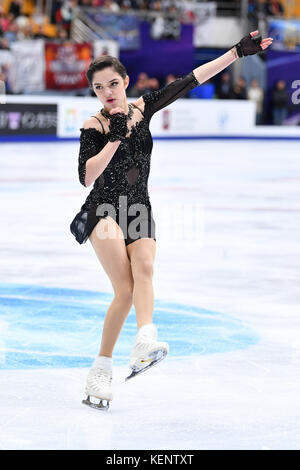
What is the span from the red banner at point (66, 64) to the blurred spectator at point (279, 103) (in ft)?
24.4

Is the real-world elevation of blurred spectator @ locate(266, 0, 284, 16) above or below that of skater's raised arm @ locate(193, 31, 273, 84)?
above

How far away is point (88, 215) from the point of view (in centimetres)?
369

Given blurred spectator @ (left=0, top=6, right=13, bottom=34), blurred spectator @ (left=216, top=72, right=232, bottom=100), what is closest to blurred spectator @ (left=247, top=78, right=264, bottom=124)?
blurred spectator @ (left=216, top=72, right=232, bottom=100)

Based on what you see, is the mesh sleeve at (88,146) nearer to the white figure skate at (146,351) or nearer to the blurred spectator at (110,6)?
the white figure skate at (146,351)

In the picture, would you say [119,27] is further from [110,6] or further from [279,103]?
[279,103]

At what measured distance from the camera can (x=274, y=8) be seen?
28.8 meters

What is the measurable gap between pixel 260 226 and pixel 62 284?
10.9ft

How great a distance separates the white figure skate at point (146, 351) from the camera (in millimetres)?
3375

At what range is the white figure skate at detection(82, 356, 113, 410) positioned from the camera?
3635 millimetres

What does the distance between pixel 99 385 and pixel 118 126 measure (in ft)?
3.39

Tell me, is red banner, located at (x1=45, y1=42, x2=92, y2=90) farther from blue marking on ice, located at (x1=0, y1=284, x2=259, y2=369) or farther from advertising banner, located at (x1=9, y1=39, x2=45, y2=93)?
blue marking on ice, located at (x1=0, y1=284, x2=259, y2=369)

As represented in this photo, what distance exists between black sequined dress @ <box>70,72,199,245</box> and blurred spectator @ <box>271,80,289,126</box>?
971 inches

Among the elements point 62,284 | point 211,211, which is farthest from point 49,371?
point 211,211
